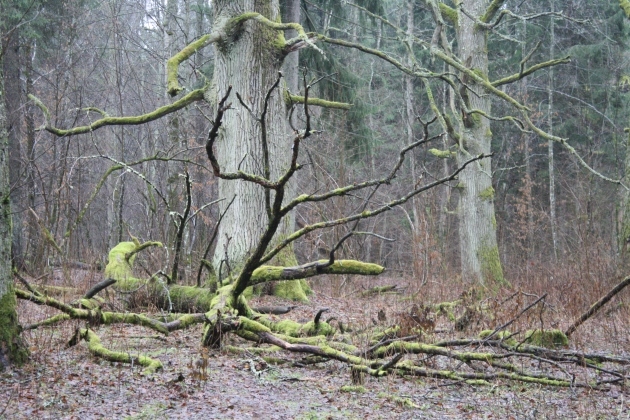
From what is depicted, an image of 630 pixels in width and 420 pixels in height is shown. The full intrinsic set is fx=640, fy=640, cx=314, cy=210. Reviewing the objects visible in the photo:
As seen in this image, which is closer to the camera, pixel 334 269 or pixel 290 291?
pixel 334 269

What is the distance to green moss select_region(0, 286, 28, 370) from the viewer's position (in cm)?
443

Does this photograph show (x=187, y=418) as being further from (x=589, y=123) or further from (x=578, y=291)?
(x=589, y=123)

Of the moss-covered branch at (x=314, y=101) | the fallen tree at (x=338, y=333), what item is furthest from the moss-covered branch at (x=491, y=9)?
the fallen tree at (x=338, y=333)

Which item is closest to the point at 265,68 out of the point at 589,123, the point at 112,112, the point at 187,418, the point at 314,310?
the point at 314,310

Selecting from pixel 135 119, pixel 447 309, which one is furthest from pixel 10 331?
pixel 135 119

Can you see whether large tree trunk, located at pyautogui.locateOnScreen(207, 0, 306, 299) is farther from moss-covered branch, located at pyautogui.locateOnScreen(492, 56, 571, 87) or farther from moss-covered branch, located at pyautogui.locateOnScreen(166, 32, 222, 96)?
moss-covered branch, located at pyautogui.locateOnScreen(492, 56, 571, 87)

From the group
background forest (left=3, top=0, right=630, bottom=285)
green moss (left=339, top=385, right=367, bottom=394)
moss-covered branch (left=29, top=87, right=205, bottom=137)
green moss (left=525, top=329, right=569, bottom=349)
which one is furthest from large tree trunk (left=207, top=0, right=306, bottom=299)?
green moss (left=339, top=385, right=367, bottom=394)

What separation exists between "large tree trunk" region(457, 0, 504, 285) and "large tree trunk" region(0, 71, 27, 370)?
10.3 meters

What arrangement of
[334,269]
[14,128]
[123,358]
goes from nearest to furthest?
[123,358] < [334,269] < [14,128]

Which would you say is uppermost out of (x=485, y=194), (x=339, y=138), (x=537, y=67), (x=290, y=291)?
(x=537, y=67)

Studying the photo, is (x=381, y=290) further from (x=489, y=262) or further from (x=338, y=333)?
(x=338, y=333)

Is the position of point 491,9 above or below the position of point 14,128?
above

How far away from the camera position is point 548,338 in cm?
629

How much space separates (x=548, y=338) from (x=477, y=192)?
297 inches
